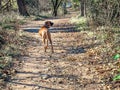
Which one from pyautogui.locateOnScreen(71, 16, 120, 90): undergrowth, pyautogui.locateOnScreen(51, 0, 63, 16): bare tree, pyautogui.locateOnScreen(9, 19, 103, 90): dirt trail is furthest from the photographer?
pyautogui.locateOnScreen(51, 0, 63, 16): bare tree

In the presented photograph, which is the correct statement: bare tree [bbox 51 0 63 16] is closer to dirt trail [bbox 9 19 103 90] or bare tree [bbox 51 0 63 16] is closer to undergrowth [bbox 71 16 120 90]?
undergrowth [bbox 71 16 120 90]

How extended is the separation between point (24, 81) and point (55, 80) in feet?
2.99

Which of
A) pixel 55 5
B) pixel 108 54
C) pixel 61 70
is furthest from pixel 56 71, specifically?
pixel 55 5

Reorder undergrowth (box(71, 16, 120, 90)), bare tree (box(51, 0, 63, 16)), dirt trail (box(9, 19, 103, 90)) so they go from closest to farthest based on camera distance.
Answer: dirt trail (box(9, 19, 103, 90)), undergrowth (box(71, 16, 120, 90)), bare tree (box(51, 0, 63, 16))

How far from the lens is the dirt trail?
7841 mm

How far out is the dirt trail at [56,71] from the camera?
7.84 meters

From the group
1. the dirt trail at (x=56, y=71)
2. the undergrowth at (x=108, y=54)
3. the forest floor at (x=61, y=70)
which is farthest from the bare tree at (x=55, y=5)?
the dirt trail at (x=56, y=71)

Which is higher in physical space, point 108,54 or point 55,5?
point 108,54

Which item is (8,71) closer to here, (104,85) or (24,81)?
(24,81)

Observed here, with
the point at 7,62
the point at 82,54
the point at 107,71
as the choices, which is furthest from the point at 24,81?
the point at 82,54

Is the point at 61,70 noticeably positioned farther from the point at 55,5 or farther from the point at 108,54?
the point at 55,5

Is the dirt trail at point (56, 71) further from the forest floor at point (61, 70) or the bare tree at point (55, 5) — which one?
the bare tree at point (55, 5)

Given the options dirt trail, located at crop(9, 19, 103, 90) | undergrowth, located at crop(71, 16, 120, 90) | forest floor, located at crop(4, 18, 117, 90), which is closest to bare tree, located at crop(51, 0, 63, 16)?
undergrowth, located at crop(71, 16, 120, 90)

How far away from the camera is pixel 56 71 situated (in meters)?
9.22
